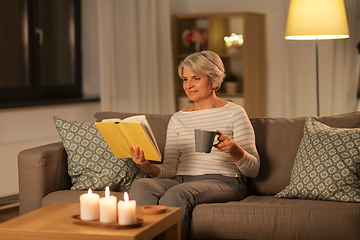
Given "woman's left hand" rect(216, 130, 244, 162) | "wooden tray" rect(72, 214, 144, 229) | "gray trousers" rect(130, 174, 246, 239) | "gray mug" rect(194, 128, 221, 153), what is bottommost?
"gray trousers" rect(130, 174, 246, 239)

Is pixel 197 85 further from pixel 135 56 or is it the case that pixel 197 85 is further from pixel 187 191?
pixel 135 56

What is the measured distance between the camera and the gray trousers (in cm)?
204

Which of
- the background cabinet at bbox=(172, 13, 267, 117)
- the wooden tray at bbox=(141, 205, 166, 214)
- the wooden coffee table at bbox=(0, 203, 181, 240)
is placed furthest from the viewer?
the background cabinet at bbox=(172, 13, 267, 117)

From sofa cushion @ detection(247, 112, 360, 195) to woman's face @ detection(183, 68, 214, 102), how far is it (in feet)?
1.11

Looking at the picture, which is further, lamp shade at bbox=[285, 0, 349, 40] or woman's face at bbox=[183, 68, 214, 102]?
lamp shade at bbox=[285, 0, 349, 40]

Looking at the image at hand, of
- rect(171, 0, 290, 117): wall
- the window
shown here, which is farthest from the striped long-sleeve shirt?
rect(171, 0, 290, 117): wall

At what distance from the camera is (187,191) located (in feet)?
6.82

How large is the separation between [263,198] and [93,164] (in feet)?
2.80

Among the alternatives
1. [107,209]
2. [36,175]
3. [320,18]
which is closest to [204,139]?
[107,209]

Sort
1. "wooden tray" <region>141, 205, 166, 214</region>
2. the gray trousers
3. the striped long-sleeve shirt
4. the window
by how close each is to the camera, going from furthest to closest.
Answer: the window, the striped long-sleeve shirt, the gray trousers, "wooden tray" <region>141, 205, 166, 214</region>

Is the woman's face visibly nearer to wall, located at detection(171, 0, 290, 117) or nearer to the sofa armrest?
the sofa armrest

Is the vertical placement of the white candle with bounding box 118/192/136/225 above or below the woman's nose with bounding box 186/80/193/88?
below

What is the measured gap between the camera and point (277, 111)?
4.75 metres

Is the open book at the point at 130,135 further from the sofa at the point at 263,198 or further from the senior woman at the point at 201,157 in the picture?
the sofa at the point at 263,198
